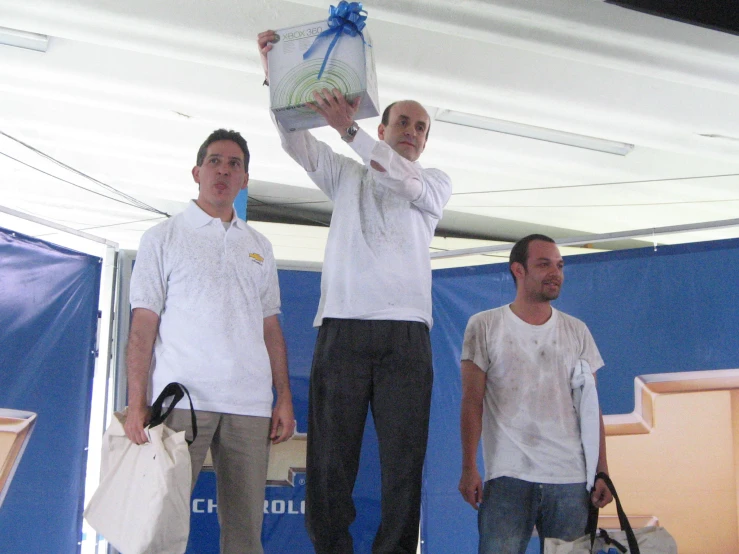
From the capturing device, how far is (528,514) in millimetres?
2373

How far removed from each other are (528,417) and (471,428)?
19cm

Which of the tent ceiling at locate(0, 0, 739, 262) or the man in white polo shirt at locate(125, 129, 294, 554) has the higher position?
the tent ceiling at locate(0, 0, 739, 262)

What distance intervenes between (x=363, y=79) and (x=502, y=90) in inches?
75.9

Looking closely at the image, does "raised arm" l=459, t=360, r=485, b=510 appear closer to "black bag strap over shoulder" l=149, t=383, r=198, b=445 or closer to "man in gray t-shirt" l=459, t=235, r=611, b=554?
"man in gray t-shirt" l=459, t=235, r=611, b=554

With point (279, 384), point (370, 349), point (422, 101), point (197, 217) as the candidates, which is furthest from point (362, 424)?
point (422, 101)

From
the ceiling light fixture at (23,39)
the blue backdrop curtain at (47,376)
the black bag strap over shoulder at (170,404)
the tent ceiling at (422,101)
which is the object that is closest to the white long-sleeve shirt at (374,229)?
the black bag strap over shoulder at (170,404)

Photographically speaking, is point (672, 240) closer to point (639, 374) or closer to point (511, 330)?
point (639, 374)

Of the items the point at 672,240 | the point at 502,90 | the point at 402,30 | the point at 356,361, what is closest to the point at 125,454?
the point at 356,361

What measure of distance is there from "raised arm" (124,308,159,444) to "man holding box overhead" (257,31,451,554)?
0.45 m

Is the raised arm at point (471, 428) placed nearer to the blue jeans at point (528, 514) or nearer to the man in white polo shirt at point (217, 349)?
the blue jeans at point (528, 514)

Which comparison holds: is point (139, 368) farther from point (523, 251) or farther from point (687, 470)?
point (687, 470)

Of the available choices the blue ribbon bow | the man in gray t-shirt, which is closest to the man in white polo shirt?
the blue ribbon bow

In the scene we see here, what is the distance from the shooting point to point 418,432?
2123mm

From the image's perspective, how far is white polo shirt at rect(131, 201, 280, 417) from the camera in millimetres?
2145
